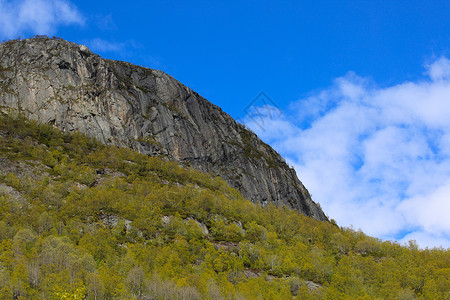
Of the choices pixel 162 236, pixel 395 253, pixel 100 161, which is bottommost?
pixel 162 236

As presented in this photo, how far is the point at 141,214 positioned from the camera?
135 m

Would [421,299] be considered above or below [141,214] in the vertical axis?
below

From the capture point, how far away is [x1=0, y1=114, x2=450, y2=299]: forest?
87.8m

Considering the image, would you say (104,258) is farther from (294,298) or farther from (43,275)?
(294,298)

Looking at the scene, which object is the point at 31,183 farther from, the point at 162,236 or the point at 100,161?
the point at 162,236

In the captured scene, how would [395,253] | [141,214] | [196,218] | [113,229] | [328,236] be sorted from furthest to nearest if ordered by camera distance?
[328,236], [395,253], [196,218], [141,214], [113,229]

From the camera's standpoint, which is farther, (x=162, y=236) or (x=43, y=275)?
(x=162, y=236)

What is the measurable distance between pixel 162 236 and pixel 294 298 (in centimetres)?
4827

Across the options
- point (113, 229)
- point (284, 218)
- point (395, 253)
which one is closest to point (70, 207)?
point (113, 229)

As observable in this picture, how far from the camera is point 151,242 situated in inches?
4737

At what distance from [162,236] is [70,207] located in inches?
1306

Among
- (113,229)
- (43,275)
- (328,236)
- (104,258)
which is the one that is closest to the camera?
(43,275)

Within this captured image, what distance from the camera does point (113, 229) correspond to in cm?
12500

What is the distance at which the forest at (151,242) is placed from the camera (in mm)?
87812
